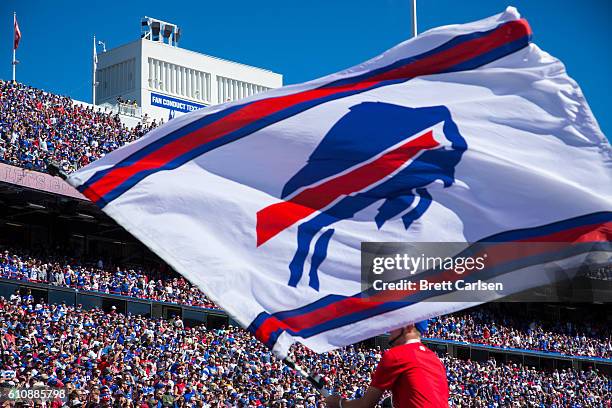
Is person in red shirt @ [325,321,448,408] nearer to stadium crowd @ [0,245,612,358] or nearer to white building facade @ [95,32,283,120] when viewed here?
stadium crowd @ [0,245,612,358]

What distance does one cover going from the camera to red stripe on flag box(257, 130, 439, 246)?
602 cm

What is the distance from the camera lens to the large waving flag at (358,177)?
5762 mm

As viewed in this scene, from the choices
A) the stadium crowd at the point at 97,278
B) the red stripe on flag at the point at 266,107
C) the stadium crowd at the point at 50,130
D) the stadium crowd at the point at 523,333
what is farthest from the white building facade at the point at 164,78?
the red stripe on flag at the point at 266,107

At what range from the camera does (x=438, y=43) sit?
612cm

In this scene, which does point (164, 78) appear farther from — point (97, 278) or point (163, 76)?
point (97, 278)

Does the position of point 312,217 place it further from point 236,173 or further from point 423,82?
point 423,82

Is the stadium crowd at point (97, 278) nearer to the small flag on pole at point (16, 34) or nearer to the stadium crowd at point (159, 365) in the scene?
the stadium crowd at point (159, 365)

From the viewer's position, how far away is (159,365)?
2288 centimetres

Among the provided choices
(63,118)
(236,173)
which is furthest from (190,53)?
(236,173)

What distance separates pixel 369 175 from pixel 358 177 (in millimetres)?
66

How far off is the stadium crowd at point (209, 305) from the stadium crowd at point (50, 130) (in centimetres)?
294

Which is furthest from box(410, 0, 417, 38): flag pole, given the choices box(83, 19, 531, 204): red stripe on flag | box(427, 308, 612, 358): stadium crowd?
box(427, 308, 612, 358): stadium crowd

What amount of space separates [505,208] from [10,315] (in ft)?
58.7

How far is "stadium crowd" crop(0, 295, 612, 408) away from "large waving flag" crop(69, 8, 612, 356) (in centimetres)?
731
